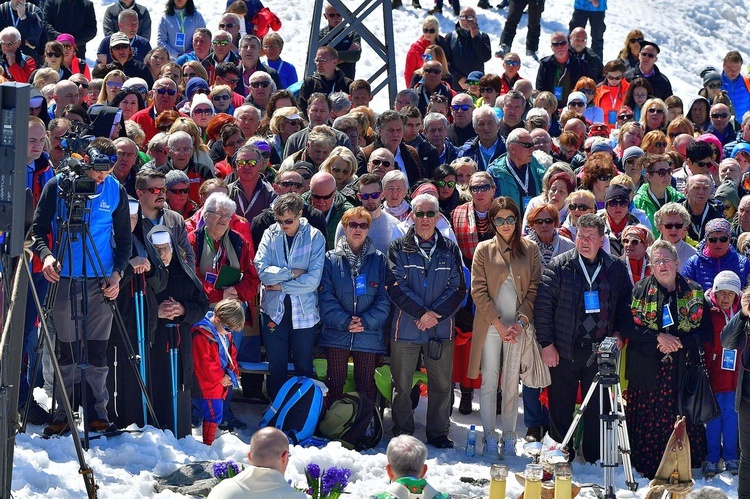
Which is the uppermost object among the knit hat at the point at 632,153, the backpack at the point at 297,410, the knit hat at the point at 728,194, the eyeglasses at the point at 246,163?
the knit hat at the point at 632,153

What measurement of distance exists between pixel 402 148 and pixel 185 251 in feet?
11.1

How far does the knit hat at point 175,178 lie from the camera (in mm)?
10844

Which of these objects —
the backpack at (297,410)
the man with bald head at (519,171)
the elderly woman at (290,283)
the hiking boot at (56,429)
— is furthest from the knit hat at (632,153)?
the hiking boot at (56,429)

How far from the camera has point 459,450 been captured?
10.8 m

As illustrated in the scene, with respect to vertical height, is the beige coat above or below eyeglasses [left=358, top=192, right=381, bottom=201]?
below

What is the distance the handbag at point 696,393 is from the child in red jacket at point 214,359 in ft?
11.7

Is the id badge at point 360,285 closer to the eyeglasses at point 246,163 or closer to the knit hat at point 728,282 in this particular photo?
the eyeglasses at point 246,163

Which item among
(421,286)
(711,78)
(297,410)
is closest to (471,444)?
(421,286)

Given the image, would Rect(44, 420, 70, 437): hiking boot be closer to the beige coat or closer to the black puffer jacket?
the beige coat

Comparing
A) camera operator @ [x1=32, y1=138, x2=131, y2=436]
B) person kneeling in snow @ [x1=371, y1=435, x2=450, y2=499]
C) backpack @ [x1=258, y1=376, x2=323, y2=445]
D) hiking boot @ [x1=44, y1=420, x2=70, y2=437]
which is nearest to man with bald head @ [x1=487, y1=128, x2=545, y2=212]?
backpack @ [x1=258, y1=376, x2=323, y2=445]

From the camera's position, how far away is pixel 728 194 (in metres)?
12.9

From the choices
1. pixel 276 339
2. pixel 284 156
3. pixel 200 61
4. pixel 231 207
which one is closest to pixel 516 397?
pixel 276 339

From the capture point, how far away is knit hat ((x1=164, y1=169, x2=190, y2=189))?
10.8 metres

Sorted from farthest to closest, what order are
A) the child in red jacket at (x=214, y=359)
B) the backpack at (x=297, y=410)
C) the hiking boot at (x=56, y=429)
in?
the backpack at (x=297, y=410)
the child in red jacket at (x=214, y=359)
the hiking boot at (x=56, y=429)
